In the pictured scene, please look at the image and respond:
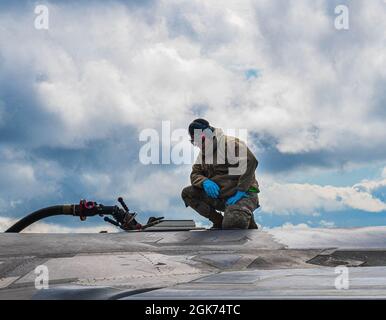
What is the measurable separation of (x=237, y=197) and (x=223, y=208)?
52cm

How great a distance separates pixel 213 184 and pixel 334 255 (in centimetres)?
303

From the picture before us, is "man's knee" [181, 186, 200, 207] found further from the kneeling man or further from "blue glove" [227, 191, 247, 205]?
"blue glove" [227, 191, 247, 205]

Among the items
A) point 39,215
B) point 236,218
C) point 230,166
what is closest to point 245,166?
point 230,166

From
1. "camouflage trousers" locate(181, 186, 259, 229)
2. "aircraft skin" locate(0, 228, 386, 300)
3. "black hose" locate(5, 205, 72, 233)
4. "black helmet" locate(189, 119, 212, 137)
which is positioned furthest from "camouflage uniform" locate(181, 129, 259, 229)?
"black hose" locate(5, 205, 72, 233)

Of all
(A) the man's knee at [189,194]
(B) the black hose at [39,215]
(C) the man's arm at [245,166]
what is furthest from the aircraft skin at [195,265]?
(B) the black hose at [39,215]

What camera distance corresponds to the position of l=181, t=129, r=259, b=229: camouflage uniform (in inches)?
330

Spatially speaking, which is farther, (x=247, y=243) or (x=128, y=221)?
(x=128, y=221)

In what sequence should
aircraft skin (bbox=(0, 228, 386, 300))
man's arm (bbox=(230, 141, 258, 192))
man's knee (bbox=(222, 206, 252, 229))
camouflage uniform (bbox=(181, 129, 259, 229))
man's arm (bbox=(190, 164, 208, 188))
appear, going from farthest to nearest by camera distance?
1. man's arm (bbox=(190, 164, 208, 188))
2. man's arm (bbox=(230, 141, 258, 192))
3. camouflage uniform (bbox=(181, 129, 259, 229))
4. man's knee (bbox=(222, 206, 252, 229))
5. aircraft skin (bbox=(0, 228, 386, 300))

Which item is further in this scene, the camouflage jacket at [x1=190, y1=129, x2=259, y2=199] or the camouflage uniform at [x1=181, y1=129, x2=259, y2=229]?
the camouflage jacket at [x1=190, y1=129, x2=259, y2=199]

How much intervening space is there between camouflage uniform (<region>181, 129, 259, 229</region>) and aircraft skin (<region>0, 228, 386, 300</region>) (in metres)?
1.39

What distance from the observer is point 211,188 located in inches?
340
